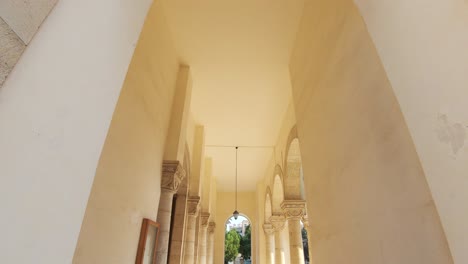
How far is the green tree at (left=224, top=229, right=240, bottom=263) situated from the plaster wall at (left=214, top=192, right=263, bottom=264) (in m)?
8.16

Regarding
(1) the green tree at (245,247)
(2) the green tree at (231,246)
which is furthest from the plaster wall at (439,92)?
(1) the green tree at (245,247)

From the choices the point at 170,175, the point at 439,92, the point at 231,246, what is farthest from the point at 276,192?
the point at 231,246

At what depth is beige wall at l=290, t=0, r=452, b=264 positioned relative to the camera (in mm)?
1322

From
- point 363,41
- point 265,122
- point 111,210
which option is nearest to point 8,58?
point 111,210

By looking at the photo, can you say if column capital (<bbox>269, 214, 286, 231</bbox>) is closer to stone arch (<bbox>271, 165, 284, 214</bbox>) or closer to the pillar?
stone arch (<bbox>271, 165, 284, 214</bbox>)

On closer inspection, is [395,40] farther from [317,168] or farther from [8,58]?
[317,168]

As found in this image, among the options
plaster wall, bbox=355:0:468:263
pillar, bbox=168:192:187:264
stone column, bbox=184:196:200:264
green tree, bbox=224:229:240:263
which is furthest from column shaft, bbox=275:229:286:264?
green tree, bbox=224:229:240:263

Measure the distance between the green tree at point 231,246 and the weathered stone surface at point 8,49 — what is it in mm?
21904

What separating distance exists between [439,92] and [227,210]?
43.2ft

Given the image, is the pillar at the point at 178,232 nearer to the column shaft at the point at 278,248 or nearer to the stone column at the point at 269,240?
the column shaft at the point at 278,248

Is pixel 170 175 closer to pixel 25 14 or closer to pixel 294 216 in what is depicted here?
pixel 25 14

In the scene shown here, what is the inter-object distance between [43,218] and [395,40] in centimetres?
148

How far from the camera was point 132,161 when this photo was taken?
2566mm

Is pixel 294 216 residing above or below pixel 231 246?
below
